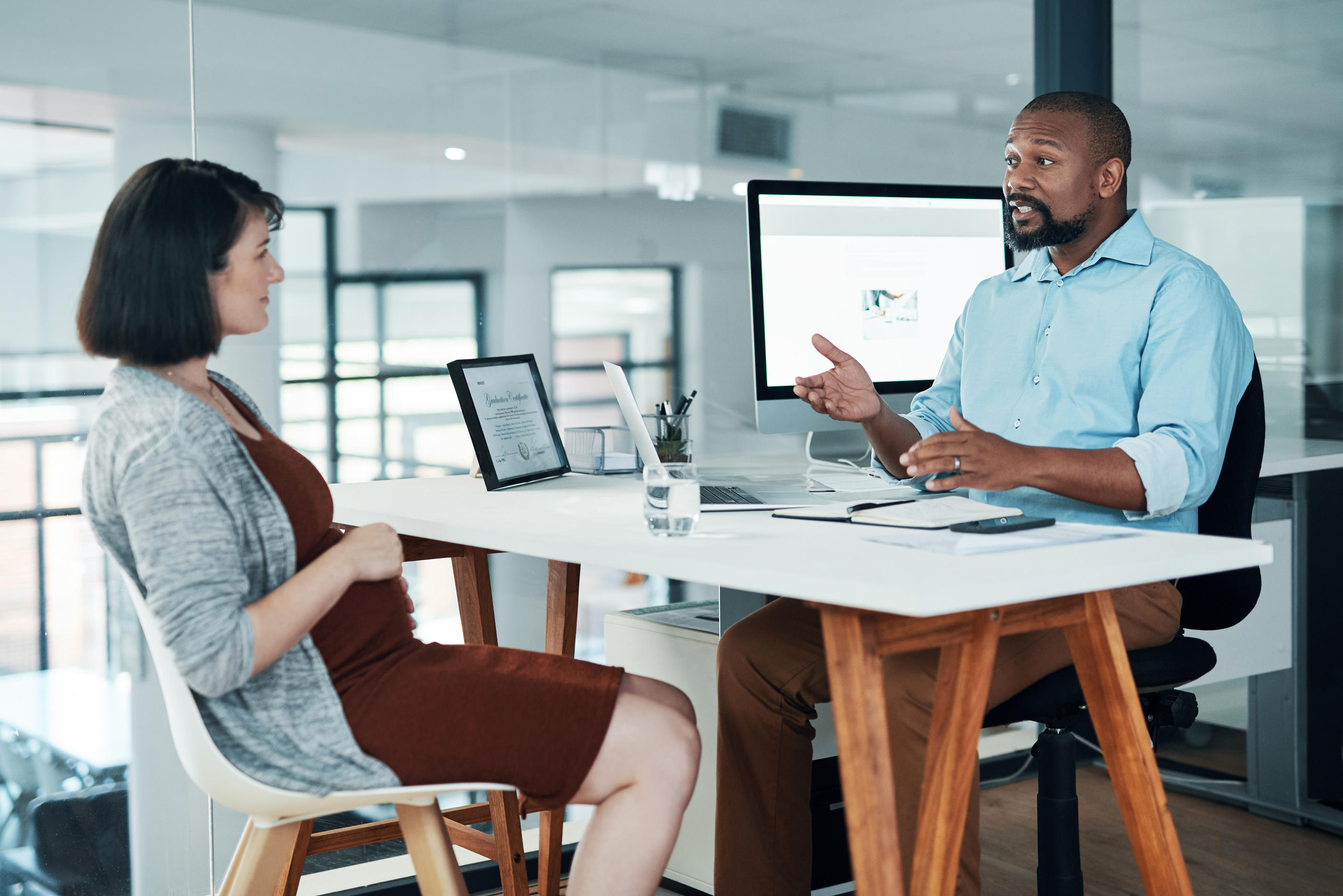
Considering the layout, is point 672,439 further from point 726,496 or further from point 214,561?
point 214,561

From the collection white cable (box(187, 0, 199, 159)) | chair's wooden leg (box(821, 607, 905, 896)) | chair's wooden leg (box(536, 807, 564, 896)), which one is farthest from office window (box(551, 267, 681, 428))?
chair's wooden leg (box(821, 607, 905, 896))

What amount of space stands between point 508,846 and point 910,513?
106 cm

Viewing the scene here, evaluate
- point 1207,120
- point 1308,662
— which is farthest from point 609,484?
point 1207,120

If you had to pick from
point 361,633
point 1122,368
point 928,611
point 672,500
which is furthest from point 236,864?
point 1122,368

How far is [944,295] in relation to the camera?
8.30 feet

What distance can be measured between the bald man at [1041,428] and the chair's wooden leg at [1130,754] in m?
0.16

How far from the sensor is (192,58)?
7.95 ft

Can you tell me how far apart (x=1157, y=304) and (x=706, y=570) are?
0.99 m

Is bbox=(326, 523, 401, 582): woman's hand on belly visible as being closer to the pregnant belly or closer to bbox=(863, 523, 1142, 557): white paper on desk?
the pregnant belly

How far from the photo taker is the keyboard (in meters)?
1.82

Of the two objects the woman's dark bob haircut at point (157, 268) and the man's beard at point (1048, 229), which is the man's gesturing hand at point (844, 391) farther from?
the woman's dark bob haircut at point (157, 268)

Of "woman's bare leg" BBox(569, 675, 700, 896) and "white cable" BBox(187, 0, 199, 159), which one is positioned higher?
"white cable" BBox(187, 0, 199, 159)

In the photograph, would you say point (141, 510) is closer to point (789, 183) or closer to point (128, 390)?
point (128, 390)

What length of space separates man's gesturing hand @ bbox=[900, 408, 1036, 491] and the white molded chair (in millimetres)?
659
